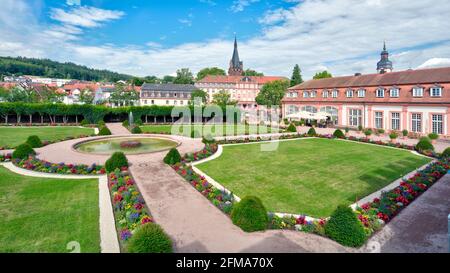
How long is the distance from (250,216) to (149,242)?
322 centimetres

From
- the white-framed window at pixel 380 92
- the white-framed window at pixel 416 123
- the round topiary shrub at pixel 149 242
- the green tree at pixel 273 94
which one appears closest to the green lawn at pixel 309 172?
the round topiary shrub at pixel 149 242

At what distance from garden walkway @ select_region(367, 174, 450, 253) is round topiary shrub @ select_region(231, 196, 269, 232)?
3.11 meters

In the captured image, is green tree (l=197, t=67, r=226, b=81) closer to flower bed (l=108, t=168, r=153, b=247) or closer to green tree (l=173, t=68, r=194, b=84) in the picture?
green tree (l=173, t=68, r=194, b=84)

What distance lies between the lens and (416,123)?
30406 mm

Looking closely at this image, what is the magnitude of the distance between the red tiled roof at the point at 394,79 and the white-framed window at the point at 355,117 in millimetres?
3698

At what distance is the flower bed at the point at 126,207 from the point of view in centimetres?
838

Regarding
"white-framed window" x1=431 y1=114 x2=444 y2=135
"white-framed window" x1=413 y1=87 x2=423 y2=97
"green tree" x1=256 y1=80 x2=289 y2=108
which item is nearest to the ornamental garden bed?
"white-framed window" x1=431 y1=114 x2=444 y2=135

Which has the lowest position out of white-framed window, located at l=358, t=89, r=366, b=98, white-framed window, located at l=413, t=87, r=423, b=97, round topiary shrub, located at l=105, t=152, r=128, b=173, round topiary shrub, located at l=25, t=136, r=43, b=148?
round topiary shrub, located at l=105, t=152, r=128, b=173

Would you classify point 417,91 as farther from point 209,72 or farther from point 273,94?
point 209,72

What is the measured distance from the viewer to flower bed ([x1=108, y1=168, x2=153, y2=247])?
8.38m

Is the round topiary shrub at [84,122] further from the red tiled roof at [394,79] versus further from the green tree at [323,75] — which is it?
the green tree at [323,75]
